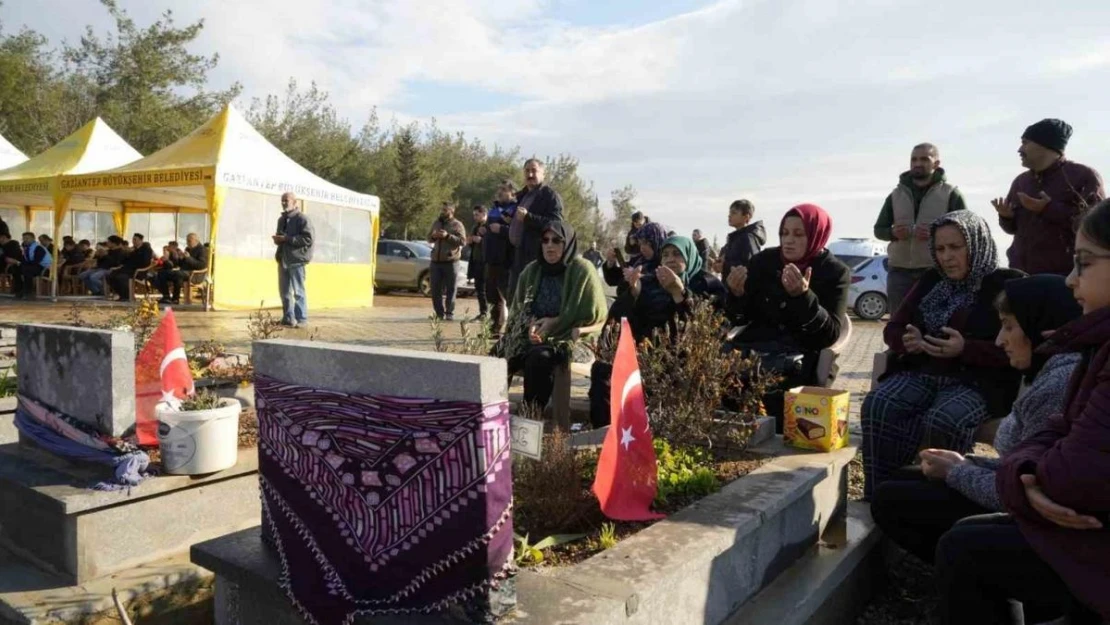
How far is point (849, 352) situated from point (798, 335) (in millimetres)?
7306

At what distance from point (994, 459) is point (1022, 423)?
0.18m

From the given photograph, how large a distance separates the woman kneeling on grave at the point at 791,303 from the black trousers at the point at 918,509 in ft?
4.19

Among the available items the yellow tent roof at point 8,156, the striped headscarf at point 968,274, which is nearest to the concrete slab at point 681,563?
the striped headscarf at point 968,274

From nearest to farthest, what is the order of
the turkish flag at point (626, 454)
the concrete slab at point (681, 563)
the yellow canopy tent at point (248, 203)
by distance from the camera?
the concrete slab at point (681, 563) → the turkish flag at point (626, 454) → the yellow canopy tent at point (248, 203)

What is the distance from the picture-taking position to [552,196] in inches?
311

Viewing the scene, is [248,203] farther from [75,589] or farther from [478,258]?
[75,589]

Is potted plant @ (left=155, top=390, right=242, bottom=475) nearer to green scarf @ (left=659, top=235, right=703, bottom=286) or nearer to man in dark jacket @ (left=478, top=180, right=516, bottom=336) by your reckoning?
green scarf @ (left=659, top=235, right=703, bottom=286)

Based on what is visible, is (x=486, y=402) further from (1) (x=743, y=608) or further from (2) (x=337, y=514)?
(1) (x=743, y=608)

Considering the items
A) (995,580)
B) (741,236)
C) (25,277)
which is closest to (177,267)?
(25,277)

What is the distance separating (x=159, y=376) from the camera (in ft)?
12.6

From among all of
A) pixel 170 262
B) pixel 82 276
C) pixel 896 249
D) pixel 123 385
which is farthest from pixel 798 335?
pixel 82 276

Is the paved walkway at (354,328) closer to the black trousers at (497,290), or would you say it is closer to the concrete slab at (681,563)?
the black trousers at (497,290)

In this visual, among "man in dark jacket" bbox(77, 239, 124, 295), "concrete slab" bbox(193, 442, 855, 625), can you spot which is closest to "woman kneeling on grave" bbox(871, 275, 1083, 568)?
"concrete slab" bbox(193, 442, 855, 625)

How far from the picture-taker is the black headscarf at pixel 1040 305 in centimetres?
295
